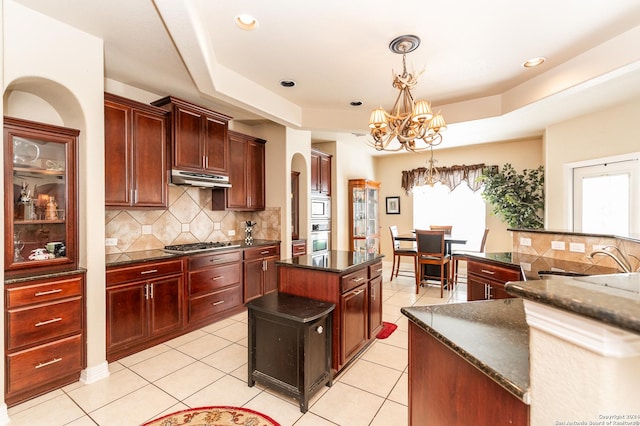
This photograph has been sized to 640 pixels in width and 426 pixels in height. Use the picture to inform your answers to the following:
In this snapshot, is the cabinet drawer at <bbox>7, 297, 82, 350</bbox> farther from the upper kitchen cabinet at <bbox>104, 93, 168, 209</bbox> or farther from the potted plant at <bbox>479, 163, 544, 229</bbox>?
the potted plant at <bbox>479, 163, 544, 229</bbox>

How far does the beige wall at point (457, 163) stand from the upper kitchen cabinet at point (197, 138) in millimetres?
3874

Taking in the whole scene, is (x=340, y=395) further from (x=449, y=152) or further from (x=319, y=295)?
(x=449, y=152)

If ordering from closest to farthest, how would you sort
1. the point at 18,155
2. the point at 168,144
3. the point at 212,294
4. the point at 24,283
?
the point at 24,283, the point at 18,155, the point at 168,144, the point at 212,294

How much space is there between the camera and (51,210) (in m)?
2.35

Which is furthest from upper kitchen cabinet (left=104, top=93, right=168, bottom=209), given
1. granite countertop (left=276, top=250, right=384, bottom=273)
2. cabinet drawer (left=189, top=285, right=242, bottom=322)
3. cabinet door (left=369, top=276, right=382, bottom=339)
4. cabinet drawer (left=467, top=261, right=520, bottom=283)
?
cabinet drawer (left=467, top=261, right=520, bottom=283)

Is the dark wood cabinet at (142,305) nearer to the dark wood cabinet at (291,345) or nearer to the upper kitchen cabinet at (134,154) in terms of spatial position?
the upper kitchen cabinet at (134,154)

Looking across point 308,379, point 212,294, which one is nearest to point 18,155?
point 212,294

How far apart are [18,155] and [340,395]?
9.92ft

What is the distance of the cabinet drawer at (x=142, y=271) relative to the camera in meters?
2.62

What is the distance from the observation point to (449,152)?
632 cm

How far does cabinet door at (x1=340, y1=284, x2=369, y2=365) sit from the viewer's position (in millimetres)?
2434

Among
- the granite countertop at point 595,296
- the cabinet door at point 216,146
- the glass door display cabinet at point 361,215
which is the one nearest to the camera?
the granite countertop at point 595,296

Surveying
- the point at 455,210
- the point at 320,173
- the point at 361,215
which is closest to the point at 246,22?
the point at 320,173

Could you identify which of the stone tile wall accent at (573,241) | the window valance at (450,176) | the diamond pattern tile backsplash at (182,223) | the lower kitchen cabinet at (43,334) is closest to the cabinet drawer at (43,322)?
the lower kitchen cabinet at (43,334)
